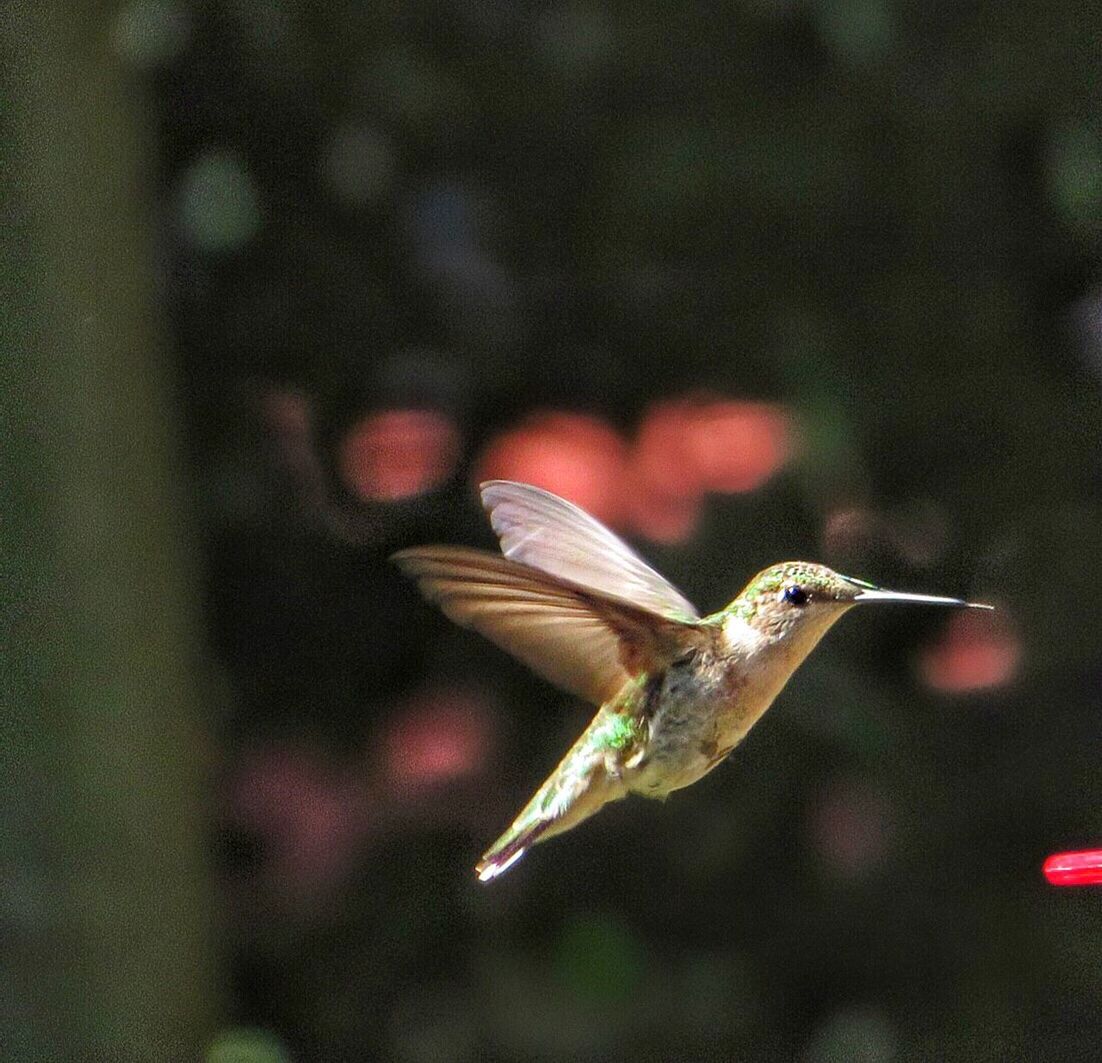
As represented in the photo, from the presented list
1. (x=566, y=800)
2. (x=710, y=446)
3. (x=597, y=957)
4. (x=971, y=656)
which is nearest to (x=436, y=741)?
(x=597, y=957)

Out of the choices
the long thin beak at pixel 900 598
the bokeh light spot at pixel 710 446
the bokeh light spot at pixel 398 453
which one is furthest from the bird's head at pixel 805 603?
the bokeh light spot at pixel 398 453

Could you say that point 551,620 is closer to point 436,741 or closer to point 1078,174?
point 436,741

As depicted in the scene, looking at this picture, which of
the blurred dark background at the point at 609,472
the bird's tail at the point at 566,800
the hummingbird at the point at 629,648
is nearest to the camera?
the hummingbird at the point at 629,648

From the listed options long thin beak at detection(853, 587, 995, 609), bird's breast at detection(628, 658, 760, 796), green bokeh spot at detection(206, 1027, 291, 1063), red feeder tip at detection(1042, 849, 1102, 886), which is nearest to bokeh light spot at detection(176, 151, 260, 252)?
green bokeh spot at detection(206, 1027, 291, 1063)

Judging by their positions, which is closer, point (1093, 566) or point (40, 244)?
point (40, 244)

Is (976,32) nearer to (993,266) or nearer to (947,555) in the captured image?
(993,266)

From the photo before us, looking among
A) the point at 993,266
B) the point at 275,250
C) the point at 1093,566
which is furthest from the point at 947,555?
the point at 275,250

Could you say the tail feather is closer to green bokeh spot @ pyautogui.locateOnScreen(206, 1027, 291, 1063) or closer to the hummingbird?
the hummingbird

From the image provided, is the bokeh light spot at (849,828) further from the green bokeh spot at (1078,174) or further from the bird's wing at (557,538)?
the bird's wing at (557,538)
